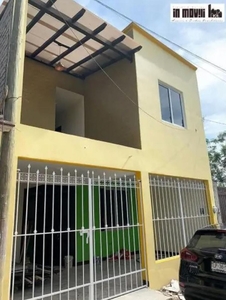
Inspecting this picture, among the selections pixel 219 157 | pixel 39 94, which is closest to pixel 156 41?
pixel 39 94

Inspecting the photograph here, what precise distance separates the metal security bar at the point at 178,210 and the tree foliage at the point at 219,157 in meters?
16.8

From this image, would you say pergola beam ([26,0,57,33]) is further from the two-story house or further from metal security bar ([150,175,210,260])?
metal security bar ([150,175,210,260])

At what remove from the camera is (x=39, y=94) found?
26.5 feet

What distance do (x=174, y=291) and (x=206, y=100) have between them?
7774mm

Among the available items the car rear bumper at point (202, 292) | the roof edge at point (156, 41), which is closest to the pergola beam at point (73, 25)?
the roof edge at point (156, 41)

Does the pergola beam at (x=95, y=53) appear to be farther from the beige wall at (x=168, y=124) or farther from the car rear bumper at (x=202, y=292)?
the car rear bumper at (x=202, y=292)

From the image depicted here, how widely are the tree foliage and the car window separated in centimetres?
→ 2111

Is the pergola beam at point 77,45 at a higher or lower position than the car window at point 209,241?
higher

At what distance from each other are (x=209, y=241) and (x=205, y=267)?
0.48 m

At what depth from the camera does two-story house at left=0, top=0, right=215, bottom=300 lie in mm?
5242

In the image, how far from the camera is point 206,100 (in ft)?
34.2

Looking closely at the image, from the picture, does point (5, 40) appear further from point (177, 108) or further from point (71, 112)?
point (177, 108)

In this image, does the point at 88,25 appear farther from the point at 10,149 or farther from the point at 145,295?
the point at 145,295

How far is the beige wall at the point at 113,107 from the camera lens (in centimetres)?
708
